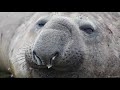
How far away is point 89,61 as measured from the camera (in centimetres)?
445

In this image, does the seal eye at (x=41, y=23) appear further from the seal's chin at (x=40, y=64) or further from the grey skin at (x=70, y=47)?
the seal's chin at (x=40, y=64)

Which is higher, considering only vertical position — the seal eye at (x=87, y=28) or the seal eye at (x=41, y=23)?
the seal eye at (x=41, y=23)

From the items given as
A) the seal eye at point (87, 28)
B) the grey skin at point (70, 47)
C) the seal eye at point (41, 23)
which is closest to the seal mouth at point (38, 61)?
the grey skin at point (70, 47)

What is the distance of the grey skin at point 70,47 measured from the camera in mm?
4008

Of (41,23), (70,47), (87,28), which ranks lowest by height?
(70,47)

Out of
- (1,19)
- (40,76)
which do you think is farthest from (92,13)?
(1,19)

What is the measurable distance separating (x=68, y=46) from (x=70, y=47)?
0.13 ft

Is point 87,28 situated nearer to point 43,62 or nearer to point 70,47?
point 70,47

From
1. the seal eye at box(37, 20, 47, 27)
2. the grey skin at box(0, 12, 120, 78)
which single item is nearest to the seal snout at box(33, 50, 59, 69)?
the grey skin at box(0, 12, 120, 78)

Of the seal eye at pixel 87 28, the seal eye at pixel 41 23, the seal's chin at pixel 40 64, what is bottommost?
the seal's chin at pixel 40 64

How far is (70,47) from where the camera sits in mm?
4141

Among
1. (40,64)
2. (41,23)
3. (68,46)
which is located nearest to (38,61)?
(40,64)
